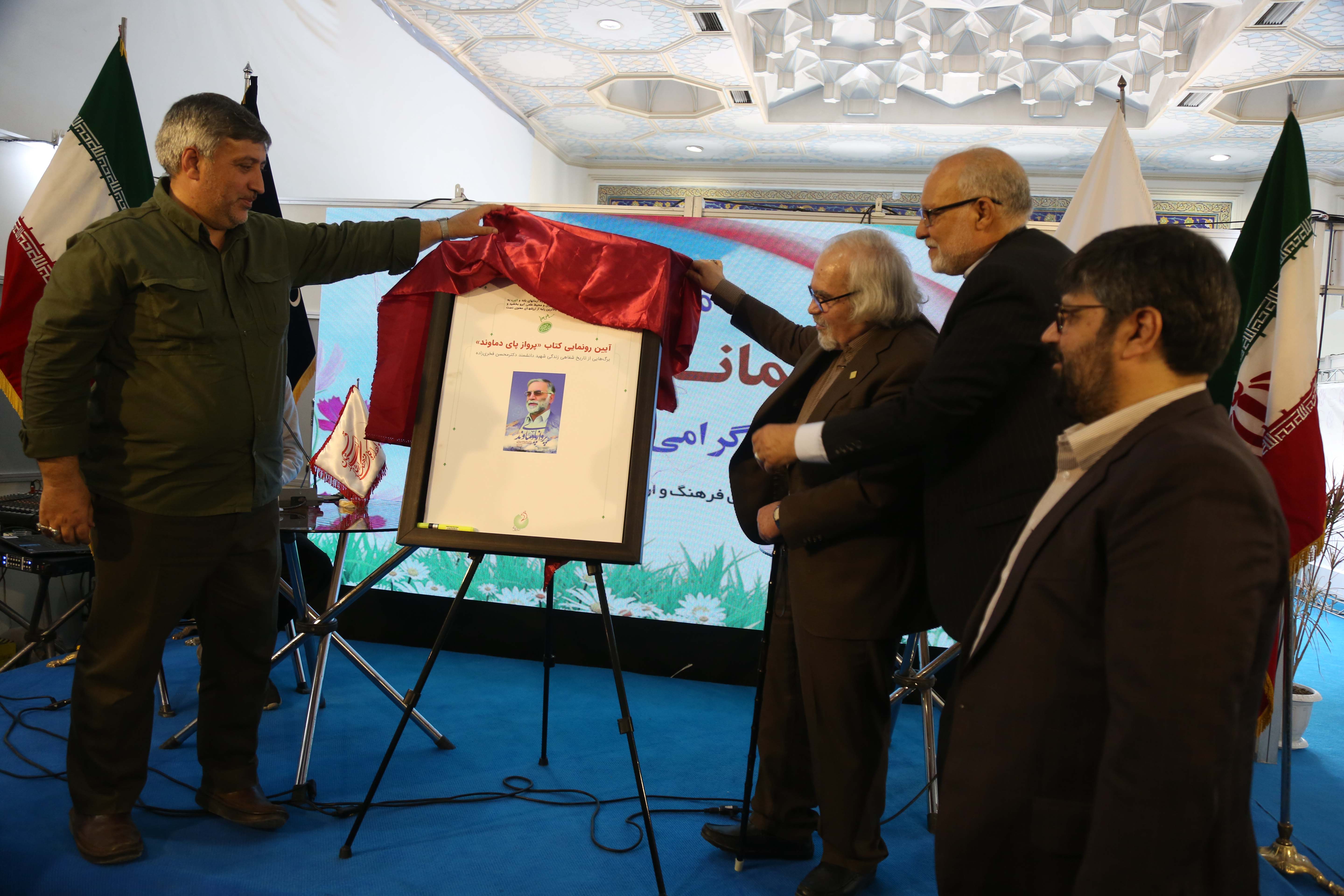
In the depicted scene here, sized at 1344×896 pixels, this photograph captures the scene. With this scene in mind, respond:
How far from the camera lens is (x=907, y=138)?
8.44m

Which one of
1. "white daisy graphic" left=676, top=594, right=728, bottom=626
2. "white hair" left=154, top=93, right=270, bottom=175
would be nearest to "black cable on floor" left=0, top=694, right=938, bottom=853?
"white daisy graphic" left=676, top=594, right=728, bottom=626

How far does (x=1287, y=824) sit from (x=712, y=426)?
7.23 feet

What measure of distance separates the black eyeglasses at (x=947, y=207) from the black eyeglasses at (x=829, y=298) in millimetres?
208

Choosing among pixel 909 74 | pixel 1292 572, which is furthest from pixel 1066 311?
pixel 909 74

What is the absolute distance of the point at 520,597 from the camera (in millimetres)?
3762

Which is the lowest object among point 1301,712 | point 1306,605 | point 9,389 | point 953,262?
point 1301,712

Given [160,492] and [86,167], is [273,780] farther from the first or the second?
[86,167]

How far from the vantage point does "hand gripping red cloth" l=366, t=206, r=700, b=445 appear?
83.0 inches

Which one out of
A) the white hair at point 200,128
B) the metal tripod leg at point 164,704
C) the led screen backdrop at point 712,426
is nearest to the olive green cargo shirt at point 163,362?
the white hair at point 200,128

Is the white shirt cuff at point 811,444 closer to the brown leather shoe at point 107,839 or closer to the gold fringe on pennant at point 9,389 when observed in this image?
the brown leather shoe at point 107,839

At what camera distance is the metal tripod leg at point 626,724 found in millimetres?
1892

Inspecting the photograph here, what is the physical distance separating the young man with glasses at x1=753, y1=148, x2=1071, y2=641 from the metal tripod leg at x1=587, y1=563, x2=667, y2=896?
568 mm

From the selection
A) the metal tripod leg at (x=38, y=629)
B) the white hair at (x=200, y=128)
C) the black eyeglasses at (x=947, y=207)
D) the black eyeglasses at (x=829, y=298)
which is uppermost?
the white hair at (x=200, y=128)

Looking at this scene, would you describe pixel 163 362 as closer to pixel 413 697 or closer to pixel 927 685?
pixel 413 697
